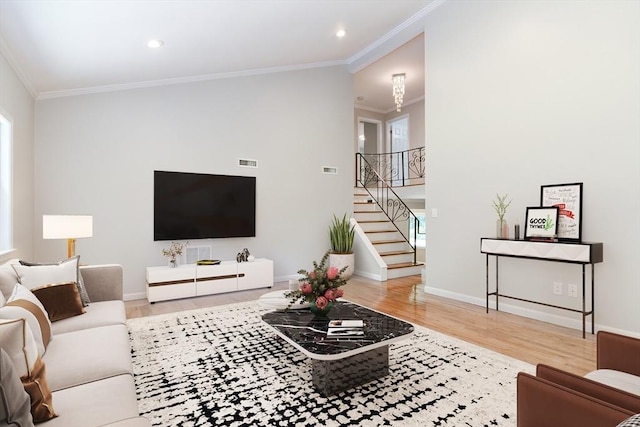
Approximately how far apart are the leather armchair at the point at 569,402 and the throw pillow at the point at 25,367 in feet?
5.98

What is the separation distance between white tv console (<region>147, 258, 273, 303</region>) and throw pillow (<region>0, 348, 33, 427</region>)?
12.3 feet

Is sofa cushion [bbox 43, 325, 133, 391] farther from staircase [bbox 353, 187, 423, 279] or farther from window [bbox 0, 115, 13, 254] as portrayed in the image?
staircase [bbox 353, 187, 423, 279]

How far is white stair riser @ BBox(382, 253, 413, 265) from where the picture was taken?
21.7 feet

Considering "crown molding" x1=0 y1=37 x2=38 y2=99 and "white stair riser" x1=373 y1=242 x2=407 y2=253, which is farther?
"white stair riser" x1=373 y1=242 x2=407 y2=253

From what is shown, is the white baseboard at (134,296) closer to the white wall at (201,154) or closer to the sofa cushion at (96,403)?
the white wall at (201,154)

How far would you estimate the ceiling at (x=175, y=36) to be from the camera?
121 inches

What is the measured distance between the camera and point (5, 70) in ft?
11.3

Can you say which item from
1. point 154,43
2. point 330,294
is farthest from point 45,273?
point 154,43

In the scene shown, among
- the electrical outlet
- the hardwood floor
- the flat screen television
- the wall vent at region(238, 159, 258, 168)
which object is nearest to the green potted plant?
the hardwood floor

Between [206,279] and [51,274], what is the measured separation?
237 centimetres

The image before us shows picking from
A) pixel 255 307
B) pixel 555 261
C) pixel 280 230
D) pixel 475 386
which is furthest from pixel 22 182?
pixel 555 261

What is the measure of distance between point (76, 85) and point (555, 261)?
19.4ft

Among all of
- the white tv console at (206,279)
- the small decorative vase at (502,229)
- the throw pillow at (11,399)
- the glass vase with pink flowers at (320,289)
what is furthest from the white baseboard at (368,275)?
the throw pillow at (11,399)

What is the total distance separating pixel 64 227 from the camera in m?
3.48
